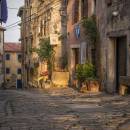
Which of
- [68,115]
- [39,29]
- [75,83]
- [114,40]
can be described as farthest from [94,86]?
[39,29]

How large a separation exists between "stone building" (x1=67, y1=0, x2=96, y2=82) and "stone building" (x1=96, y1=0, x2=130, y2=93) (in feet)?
6.22

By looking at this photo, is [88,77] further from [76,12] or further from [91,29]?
[76,12]

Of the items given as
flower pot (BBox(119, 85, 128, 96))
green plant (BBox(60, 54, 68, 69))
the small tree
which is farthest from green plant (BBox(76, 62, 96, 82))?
the small tree

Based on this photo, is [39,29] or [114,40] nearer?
[114,40]

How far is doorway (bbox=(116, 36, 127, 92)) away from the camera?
58.7ft

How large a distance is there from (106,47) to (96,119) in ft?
29.4

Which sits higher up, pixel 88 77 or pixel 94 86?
pixel 88 77

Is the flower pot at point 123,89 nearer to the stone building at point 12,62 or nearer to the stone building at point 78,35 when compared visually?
the stone building at point 78,35

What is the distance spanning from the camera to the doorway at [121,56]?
17.9 metres

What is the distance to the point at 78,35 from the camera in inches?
953

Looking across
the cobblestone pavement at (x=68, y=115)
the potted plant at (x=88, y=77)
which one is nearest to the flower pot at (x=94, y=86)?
the potted plant at (x=88, y=77)

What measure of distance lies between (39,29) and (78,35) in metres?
14.8

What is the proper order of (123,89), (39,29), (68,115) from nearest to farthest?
1. (68,115)
2. (123,89)
3. (39,29)

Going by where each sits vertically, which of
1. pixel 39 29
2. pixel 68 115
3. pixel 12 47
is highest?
pixel 12 47
